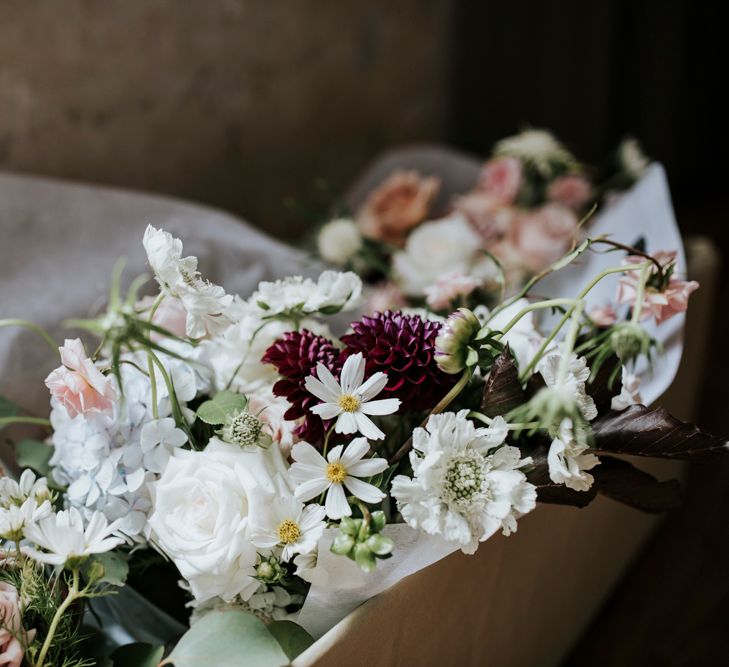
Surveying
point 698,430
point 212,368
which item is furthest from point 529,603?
point 212,368

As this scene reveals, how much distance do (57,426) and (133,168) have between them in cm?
82

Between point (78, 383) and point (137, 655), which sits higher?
point (78, 383)

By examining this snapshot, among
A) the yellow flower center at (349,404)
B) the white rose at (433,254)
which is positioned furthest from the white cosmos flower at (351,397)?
the white rose at (433,254)

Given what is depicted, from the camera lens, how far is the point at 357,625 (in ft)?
2.05

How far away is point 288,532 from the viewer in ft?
1.96

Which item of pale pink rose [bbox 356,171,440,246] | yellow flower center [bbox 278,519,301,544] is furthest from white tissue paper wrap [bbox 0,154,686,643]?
yellow flower center [bbox 278,519,301,544]

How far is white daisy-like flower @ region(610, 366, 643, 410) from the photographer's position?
28.1 inches

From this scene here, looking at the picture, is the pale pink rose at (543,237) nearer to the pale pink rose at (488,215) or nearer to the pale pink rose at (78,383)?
the pale pink rose at (488,215)

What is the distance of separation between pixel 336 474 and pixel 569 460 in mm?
180

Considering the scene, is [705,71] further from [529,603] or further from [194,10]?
[529,603]

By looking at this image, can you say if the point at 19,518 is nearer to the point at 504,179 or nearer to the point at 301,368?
the point at 301,368

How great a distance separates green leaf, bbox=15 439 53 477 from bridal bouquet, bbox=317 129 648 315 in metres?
0.49

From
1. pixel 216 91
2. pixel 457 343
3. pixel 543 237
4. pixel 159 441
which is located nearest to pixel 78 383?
pixel 159 441

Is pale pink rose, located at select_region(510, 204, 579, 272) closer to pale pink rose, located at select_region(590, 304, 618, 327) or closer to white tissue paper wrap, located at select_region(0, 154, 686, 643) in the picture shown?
white tissue paper wrap, located at select_region(0, 154, 686, 643)
